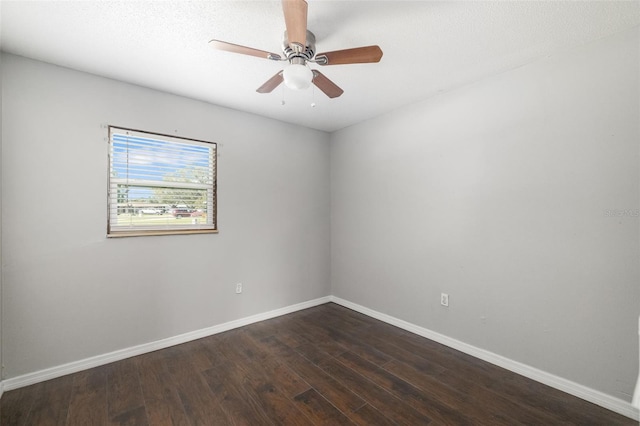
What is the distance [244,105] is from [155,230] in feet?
5.29

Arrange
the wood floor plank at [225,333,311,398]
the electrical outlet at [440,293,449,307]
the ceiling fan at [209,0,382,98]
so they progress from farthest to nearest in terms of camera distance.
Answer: the electrical outlet at [440,293,449,307] < the wood floor plank at [225,333,311,398] < the ceiling fan at [209,0,382,98]

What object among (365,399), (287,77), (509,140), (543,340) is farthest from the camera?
(509,140)

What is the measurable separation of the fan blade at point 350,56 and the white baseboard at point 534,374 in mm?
2567

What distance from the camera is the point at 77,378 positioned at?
2094mm

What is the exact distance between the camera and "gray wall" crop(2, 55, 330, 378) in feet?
6.57

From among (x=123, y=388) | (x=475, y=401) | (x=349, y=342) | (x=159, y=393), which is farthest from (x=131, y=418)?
(x=475, y=401)

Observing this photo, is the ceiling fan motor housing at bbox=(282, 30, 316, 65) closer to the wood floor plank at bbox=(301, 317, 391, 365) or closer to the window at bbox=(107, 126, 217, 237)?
the window at bbox=(107, 126, 217, 237)

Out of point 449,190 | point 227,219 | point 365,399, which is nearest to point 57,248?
point 227,219

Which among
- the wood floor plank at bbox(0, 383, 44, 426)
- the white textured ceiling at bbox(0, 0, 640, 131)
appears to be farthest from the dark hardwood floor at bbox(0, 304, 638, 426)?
the white textured ceiling at bbox(0, 0, 640, 131)

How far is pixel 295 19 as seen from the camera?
1.30 metres

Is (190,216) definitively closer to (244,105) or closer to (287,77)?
(244,105)

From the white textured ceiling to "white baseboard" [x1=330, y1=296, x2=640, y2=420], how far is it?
2.44m

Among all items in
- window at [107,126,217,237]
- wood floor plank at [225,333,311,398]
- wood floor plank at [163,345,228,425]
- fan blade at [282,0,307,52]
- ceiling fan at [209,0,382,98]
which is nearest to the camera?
fan blade at [282,0,307,52]

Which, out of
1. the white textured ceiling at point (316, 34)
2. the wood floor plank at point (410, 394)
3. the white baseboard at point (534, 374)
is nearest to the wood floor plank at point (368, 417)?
the wood floor plank at point (410, 394)
